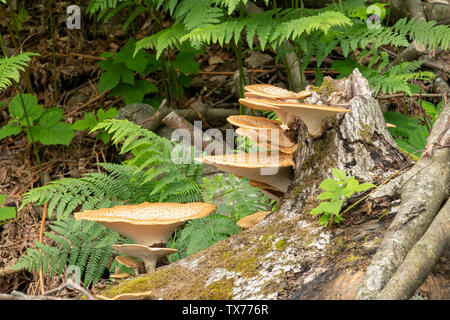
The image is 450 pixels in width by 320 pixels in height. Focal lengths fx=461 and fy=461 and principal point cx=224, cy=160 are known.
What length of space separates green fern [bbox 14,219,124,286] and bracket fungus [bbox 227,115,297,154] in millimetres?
1229

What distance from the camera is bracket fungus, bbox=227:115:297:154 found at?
9.52ft

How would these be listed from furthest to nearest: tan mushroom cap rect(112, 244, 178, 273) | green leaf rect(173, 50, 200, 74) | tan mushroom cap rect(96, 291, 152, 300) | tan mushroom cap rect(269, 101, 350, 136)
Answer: green leaf rect(173, 50, 200, 74)
tan mushroom cap rect(112, 244, 178, 273)
tan mushroom cap rect(269, 101, 350, 136)
tan mushroom cap rect(96, 291, 152, 300)

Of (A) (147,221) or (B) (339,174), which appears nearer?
(B) (339,174)

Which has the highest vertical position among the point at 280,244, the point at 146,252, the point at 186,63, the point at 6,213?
the point at 186,63

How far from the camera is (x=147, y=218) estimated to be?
2.68 m

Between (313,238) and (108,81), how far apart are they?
414 cm

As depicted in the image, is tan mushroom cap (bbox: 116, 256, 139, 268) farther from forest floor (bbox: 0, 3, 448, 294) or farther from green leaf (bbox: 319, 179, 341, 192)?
forest floor (bbox: 0, 3, 448, 294)

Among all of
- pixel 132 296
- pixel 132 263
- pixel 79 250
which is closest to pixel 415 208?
pixel 132 296

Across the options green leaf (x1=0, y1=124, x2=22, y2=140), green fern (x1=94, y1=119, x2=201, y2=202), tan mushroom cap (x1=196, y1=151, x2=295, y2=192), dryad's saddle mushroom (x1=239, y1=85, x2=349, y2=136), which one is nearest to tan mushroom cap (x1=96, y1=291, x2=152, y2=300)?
tan mushroom cap (x1=196, y1=151, x2=295, y2=192)

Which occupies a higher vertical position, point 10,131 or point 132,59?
point 132,59

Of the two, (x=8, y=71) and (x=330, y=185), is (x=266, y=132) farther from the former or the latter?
(x=8, y=71)

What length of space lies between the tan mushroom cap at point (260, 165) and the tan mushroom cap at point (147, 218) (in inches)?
12.2

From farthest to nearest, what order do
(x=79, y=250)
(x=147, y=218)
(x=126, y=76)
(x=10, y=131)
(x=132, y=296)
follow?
(x=126, y=76) < (x=10, y=131) < (x=79, y=250) < (x=147, y=218) < (x=132, y=296)
